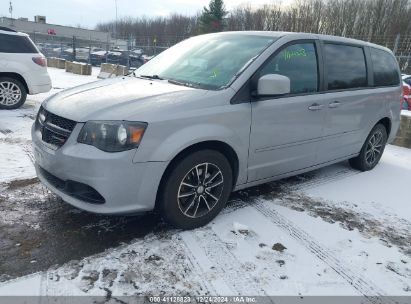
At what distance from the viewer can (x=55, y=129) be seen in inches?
119

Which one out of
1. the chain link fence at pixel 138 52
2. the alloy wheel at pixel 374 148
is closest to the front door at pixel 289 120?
the alloy wheel at pixel 374 148

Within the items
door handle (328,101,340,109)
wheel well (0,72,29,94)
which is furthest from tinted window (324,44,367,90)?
wheel well (0,72,29,94)

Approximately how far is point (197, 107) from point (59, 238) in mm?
1595

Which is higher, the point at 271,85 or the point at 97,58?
the point at 271,85

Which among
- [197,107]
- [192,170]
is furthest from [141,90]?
[192,170]

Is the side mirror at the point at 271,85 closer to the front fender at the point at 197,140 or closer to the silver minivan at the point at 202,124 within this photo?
the silver minivan at the point at 202,124

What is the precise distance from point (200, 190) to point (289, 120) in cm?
125

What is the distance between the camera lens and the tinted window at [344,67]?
4281 millimetres

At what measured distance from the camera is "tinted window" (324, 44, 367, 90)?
14.0 feet

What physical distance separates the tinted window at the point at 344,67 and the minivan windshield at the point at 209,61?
917 millimetres

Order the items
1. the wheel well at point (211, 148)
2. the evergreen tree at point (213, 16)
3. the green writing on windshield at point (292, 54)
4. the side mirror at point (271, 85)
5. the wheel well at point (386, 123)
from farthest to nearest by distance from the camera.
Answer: the evergreen tree at point (213, 16)
the wheel well at point (386, 123)
the green writing on windshield at point (292, 54)
the side mirror at point (271, 85)
the wheel well at point (211, 148)

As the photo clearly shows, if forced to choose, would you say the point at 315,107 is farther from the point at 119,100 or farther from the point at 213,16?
the point at 213,16

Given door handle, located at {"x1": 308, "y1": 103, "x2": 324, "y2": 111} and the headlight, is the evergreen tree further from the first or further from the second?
the headlight

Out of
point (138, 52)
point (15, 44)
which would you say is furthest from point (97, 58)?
point (15, 44)
